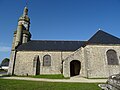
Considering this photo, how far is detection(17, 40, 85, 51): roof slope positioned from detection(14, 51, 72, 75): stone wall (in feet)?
2.87

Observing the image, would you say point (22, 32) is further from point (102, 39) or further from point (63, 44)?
point (102, 39)

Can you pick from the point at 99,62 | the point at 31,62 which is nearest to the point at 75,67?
the point at 99,62

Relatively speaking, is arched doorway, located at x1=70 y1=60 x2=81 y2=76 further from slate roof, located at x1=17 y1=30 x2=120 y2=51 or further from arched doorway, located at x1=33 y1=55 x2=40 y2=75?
arched doorway, located at x1=33 y1=55 x2=40 y2=75

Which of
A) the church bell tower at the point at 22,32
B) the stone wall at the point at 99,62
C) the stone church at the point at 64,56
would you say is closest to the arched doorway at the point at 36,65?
the stone church at the point at 64,56

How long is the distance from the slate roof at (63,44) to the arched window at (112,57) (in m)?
1.54

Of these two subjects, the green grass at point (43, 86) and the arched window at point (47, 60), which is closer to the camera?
the green grass at point (43, 86)

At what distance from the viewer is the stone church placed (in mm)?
15941

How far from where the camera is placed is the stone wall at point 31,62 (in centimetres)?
2092

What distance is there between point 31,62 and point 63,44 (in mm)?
8077

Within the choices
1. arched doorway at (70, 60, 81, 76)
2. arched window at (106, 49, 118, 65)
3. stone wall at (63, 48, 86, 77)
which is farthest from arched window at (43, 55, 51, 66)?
arched window at (106, 49, 118, 65)

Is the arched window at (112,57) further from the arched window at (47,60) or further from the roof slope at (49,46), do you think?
the arched window at (47,60)

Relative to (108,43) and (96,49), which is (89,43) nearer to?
(96,49)

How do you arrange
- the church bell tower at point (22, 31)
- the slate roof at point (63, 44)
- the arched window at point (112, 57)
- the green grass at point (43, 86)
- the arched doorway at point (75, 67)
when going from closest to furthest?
the green grass at point (43, 86), the arched window at point (112, 57), the slate roof at point (63, 44), the arched doorway at point (75, 67), the church bell tower at point (22, 31)

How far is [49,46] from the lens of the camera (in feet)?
77.5
